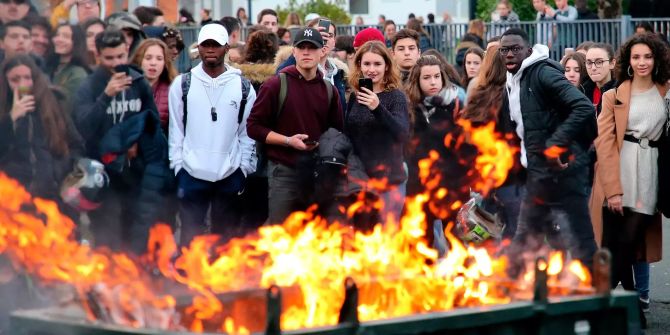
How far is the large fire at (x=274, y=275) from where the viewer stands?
602 centimetres

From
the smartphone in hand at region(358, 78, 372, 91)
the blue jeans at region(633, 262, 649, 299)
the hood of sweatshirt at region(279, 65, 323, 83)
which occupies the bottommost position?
the blue jeans at region(633, 262, 649, 299)

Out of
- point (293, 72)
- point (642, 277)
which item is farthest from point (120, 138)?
point (642, 277)

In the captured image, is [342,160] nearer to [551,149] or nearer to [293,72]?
[293,72]

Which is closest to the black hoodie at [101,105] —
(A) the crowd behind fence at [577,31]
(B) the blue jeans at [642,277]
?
(B) the blue jeans at [642,277]

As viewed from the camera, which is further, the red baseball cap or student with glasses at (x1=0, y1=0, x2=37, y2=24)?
the red baseball cap

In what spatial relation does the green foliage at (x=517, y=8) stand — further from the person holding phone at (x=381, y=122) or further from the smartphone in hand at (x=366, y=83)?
the smartphone in hand at (x=366, y=83)

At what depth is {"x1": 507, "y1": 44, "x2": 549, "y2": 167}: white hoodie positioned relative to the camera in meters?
9.02

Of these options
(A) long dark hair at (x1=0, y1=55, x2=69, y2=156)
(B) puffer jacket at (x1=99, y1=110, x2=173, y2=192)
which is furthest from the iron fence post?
(A) long dark hair at (x1=0, y1=55, x2=69, y2=156)

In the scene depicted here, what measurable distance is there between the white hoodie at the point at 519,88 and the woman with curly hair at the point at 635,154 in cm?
69

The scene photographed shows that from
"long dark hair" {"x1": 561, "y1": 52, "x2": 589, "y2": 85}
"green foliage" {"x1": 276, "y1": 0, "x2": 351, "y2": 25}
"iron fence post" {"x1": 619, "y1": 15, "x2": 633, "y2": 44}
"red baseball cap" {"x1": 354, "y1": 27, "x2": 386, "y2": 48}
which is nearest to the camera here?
"long dark hair" {"x1": 561, "y1": 52, "x2": 589, "y2": 85}

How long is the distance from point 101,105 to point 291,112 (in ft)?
4.20

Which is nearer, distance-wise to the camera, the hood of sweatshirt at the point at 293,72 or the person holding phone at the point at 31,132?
the person holding phone at the point at 31,132

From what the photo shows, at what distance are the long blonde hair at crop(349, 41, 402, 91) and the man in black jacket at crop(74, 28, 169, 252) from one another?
1.58 m

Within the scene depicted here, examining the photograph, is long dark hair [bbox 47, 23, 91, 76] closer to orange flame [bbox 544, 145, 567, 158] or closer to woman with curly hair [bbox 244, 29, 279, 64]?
woman with curly hair [bbox 244, 29, 279, 64]
